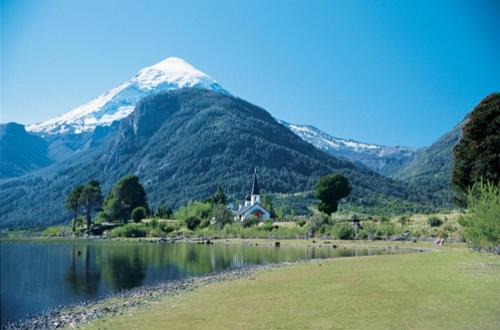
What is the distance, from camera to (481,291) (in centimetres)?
1908

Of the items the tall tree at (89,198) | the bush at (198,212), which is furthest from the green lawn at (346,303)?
the tall tree at (89,198)

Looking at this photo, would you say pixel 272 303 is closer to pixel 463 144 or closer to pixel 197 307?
pixel 197 307

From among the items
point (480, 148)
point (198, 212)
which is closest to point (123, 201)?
point (198, 212)

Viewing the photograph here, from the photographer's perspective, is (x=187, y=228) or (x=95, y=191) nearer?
(x=187, y=228)

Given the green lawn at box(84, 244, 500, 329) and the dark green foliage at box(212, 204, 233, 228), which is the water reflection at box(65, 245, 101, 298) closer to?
the green lawn at box(84, 244, 500, 329)

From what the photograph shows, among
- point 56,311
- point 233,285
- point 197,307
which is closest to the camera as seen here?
point 197,307

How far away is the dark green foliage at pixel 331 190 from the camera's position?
10288 centimetres

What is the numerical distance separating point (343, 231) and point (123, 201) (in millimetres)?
67747

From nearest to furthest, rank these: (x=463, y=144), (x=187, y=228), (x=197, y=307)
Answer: (x=197, y=307), (x=463, y=144), (x=187, y=228)

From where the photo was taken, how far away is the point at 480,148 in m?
42.2

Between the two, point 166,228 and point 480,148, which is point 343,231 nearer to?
point 480,148

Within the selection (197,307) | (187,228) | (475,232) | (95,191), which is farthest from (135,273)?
(95,191)

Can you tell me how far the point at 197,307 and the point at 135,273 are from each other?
73.5 feet

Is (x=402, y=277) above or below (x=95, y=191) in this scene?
below
